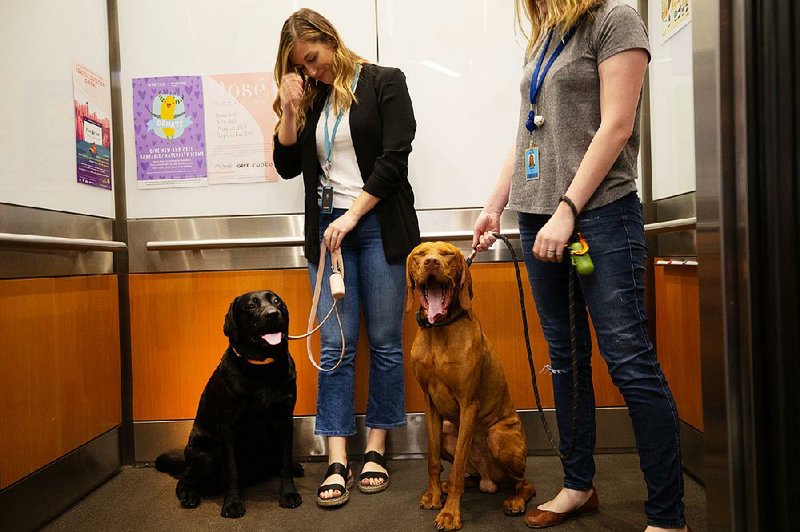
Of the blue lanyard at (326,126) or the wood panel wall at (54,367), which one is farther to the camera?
the blue lanyard at (326,126)

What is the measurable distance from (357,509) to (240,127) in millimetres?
1713

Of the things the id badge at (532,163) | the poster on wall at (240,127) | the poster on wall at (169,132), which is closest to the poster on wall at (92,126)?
the poster on wall at (169,132)

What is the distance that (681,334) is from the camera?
2.32 metres

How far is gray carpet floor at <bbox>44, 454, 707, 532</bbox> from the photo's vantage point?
6.16 feet

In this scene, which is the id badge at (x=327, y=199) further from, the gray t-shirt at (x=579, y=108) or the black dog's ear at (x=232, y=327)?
the gray t-shirt at (x=579, y=108)

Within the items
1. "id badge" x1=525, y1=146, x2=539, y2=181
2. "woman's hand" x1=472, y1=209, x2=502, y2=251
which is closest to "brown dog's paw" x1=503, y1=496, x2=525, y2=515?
"woman's hand" x1=472, y1=209, x2=502, y2=251

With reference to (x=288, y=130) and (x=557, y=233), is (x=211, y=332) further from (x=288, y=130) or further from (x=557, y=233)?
(x=557, y=233)

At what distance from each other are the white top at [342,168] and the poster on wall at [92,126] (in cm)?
99

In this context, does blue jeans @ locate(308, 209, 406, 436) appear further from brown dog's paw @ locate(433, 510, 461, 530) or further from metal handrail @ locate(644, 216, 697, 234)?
metal handrail @ locate(644, 216, 697, 234)

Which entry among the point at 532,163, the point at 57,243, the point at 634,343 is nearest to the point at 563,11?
the point at 532,163

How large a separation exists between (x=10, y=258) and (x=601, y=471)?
7.51 feet

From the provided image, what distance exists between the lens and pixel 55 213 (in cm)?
220

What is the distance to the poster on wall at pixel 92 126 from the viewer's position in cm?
239

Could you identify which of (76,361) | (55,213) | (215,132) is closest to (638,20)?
(215,132)
